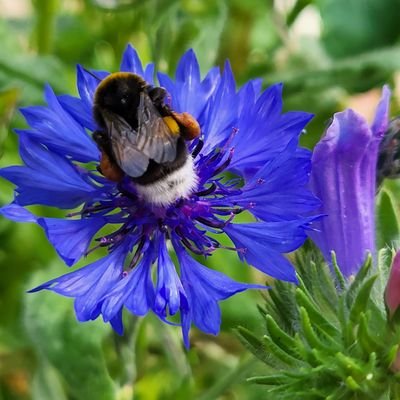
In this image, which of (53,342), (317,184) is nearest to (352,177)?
(317,184)

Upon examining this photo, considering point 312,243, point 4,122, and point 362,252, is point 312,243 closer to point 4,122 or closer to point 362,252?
point 362,252

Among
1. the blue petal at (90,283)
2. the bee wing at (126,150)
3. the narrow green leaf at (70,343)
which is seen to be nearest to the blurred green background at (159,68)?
the narrow green leaf at (70,343)

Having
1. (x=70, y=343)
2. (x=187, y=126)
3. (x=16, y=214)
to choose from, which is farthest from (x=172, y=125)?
(x=70, y=343)

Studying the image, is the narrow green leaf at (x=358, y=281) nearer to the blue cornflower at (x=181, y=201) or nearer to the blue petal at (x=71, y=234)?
the blue cornflower at (x=181, y=201)

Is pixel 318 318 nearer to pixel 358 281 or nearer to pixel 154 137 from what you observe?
pixel 358 281

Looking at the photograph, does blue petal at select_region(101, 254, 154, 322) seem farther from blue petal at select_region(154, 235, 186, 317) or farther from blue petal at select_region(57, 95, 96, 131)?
blue petal at select_region(57, 95, 96, 131)
